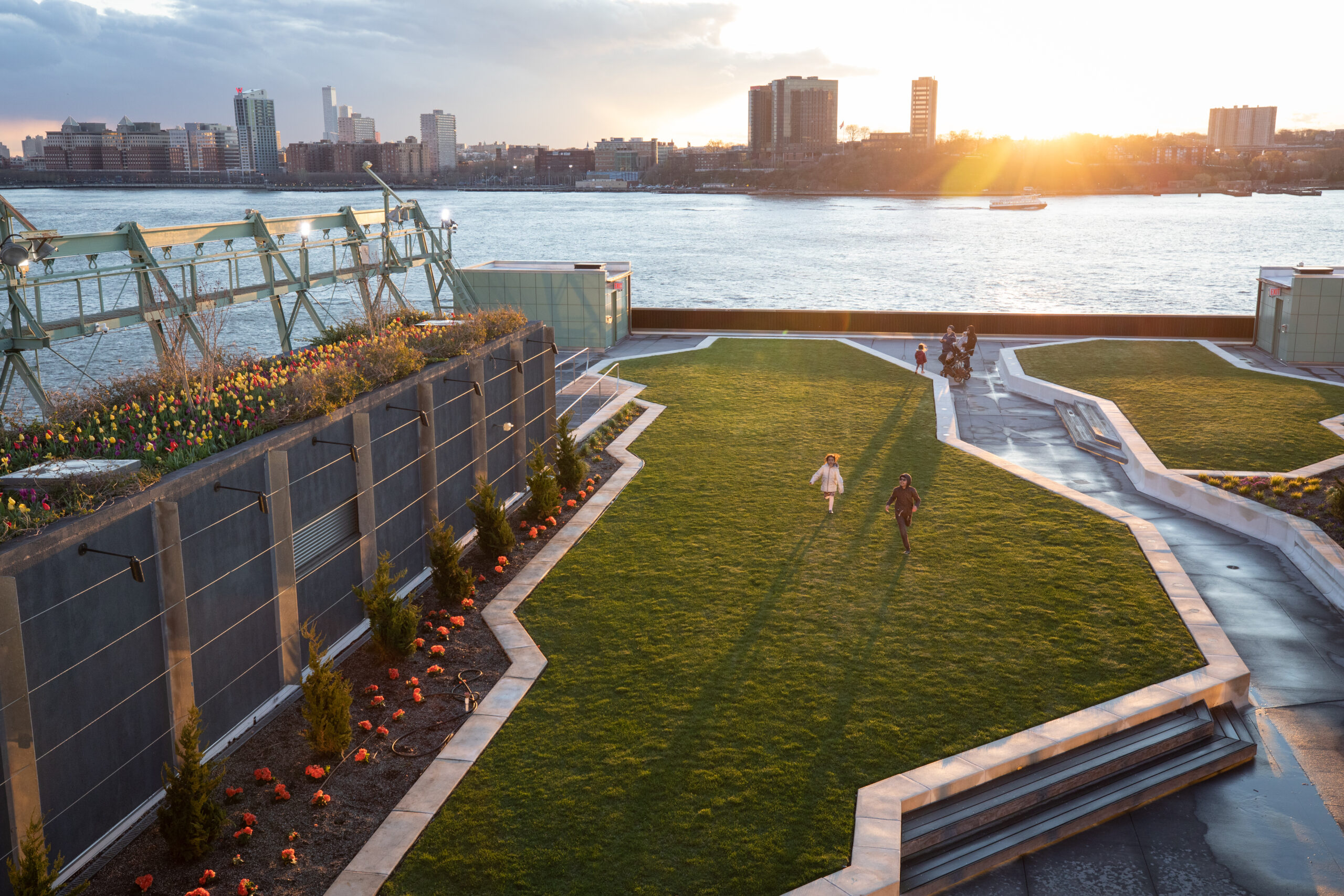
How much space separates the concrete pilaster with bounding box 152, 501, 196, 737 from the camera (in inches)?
347

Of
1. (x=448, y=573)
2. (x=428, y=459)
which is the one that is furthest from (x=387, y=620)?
(x=428, y=459)

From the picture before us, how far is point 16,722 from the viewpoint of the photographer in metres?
7.20

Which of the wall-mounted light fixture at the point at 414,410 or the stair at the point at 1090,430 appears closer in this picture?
the wall-mounted light fixture at the point at 414,410

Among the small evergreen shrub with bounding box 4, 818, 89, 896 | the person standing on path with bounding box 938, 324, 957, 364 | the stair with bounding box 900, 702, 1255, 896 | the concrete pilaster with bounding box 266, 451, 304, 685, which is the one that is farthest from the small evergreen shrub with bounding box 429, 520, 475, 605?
the person standing on path with bounding box 938, 324, 957, 364

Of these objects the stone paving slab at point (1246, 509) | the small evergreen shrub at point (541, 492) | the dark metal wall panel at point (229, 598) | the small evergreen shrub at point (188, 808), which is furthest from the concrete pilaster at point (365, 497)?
the stone paving slab at point (1246, 509)

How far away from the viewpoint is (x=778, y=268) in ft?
344

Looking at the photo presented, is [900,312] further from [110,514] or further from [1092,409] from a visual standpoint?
[110,514]

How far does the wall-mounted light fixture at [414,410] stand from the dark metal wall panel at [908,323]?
2216 centimetres

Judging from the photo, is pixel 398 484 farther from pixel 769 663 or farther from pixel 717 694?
pixel 769 663

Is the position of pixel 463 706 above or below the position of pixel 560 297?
below

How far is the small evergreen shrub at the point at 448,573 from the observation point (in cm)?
1334

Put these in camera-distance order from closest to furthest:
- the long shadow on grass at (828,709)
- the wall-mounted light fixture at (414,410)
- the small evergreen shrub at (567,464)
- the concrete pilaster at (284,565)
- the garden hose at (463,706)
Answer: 1. the long shadow on grass at (828,709)
2. the garden hose at (463,706)
3. the concrete pilaster at (284,565)
4. the wall-mounted light fixture at (414,410)
5. the small evergreen shrub at (567,464)

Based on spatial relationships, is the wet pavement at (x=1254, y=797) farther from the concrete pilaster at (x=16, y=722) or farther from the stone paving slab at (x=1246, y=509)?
the concrete pilaster at (x=16, y=722)

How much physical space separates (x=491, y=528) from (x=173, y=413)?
5007 millimetres
